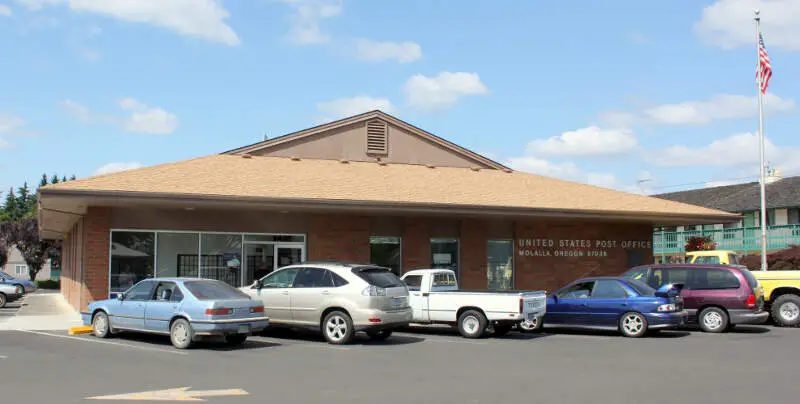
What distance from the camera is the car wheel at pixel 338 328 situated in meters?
16.1

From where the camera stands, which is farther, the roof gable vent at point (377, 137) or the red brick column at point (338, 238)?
the roof gable vent at point (377, 137)

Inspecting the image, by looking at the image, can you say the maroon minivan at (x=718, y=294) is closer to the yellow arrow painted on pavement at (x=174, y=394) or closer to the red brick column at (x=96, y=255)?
the yellow arrow painted on pavement at (x=174, y=394)

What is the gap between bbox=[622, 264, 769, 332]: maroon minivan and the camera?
19.1 meters

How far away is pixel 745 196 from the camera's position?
49.6 m

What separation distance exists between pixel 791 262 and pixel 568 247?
447 inches

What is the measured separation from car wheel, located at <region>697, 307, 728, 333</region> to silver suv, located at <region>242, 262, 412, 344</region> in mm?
8064

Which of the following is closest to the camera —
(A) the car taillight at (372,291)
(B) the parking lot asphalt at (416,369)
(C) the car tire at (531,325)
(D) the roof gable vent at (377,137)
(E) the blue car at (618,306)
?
(B) the parking lot asphalt at (416,369)

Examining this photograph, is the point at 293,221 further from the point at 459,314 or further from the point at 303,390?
the point at 303,390

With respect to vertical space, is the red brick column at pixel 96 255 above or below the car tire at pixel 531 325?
above

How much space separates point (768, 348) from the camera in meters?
15.8

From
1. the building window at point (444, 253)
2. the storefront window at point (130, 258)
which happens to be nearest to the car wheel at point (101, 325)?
the storefront window at point (130, 258)

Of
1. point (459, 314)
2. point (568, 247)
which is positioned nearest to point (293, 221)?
point (459, 314)

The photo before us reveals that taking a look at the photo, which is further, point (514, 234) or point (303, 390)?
point (514, 234)

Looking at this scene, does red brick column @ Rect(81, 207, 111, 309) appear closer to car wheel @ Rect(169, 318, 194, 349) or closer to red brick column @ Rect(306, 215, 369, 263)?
red brick column @ Rect(306, 215, 369, 263)
